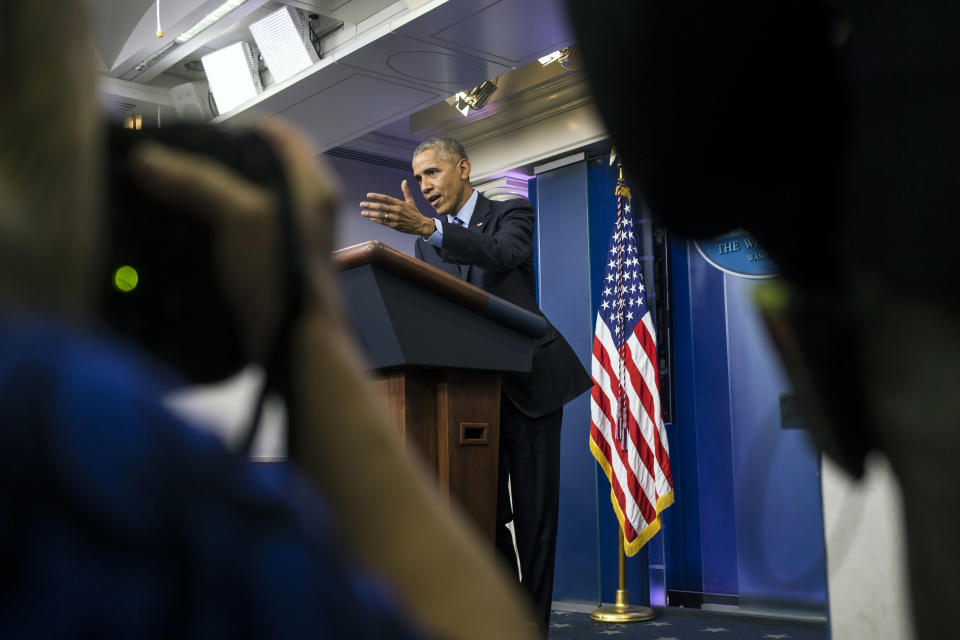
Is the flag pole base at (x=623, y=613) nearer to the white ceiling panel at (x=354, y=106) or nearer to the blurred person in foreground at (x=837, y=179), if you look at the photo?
the white ceiling panel at (x=354, y=106)

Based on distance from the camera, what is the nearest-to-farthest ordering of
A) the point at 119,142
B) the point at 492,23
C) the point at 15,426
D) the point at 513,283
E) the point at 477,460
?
the point at 15,426 < the point at 119,142 < the point at 477,460 < the point at 513,283 < the point at 492,23

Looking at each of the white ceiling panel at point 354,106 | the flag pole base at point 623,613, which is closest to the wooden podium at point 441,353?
the flag pole base at point 623,613

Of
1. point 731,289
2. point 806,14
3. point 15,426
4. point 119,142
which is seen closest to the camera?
point 15,426

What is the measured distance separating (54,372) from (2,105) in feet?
0.27

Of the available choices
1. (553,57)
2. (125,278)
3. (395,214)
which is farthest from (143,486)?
(553,57)

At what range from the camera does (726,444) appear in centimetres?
483

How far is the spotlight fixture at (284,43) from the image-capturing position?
5.11 meters

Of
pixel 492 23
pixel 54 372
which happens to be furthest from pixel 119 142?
pixel 492 23

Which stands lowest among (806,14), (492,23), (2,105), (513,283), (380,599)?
(380,599)

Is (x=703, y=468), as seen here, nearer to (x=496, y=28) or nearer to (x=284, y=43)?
(x=496, y=28)

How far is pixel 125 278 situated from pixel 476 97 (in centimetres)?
534

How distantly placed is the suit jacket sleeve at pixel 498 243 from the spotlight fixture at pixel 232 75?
3.20 metres

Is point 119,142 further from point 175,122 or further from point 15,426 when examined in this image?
point 15,426

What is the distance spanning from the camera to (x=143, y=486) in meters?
0.20
